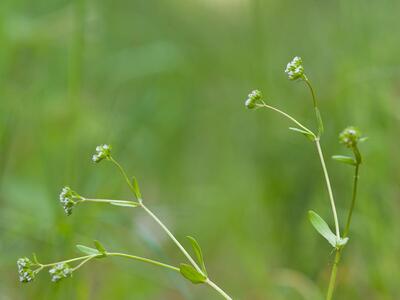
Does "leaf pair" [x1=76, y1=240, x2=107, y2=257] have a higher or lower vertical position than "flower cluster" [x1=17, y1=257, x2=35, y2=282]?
higher

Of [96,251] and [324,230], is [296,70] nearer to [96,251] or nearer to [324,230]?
[324,230]

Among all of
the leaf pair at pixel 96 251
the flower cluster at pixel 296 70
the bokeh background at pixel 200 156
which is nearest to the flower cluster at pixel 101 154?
the leaf pair at pixel 96 251

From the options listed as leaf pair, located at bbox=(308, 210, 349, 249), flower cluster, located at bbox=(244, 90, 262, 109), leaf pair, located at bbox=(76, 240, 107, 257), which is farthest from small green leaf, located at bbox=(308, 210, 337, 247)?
leaf pair, located at bbox=(76, 240, 107, 257)

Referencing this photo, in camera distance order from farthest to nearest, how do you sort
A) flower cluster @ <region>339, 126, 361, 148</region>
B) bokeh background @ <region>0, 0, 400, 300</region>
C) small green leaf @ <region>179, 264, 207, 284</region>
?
bokeh background @ <region>0, 0, 400, 300</region>
small green leaf @ <region>179, 264, 207, 284</region>
flower cluster @ <region>339, 126, 361, 148</region>

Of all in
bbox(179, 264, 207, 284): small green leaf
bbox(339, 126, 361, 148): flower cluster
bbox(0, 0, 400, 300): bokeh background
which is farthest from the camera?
bbox(0, 0, 400, 300): bokeh background

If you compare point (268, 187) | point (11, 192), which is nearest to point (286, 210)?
point (268, 187)

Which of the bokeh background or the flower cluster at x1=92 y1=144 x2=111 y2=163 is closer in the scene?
the flower cluster at x1=92 y1=144 x2=111 y2=163

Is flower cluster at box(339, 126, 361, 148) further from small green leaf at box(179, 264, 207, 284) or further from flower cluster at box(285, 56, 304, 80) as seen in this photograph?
small green leaf at box(179, 264, 207, 284)

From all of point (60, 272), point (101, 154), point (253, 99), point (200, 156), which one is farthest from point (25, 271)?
point (200, 156)

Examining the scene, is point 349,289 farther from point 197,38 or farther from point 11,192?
point 197,38
